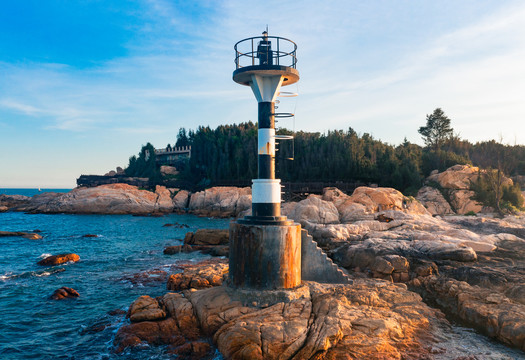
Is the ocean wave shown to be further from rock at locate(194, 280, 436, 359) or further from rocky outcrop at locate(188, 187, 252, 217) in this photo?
rocky outcrop at locate(188, 187, 252, 217)

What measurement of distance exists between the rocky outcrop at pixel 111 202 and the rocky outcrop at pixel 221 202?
5483 millimetres

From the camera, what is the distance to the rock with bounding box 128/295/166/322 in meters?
11.3

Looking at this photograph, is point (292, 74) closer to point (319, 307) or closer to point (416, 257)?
point (319, 307)

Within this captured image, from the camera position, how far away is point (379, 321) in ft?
31.7

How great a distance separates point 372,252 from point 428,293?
10.7ft

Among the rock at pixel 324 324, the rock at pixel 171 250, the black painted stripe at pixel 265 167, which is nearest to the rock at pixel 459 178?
the rock at pixel 171 250

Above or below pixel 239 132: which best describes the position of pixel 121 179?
below

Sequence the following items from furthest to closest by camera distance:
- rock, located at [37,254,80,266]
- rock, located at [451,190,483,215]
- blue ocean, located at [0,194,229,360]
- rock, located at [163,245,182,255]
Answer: rock, located at [451,190,483,215] < rock, located at [163,245,182,255] < rock, located at [37,254,80,266] < blue ocean, located at [0,194,229,360]

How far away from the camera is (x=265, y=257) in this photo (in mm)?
11156

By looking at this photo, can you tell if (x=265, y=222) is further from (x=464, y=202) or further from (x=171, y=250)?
(x=464, y=202)

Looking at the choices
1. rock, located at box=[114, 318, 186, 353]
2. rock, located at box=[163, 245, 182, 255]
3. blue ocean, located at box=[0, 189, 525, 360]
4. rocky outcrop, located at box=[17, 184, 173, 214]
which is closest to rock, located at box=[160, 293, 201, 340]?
rock, located at box=[114, 318, 186, 353]

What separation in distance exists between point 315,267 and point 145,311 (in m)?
5.95

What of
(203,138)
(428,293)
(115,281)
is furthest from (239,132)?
(428,293)

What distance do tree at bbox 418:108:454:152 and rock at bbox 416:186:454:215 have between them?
99.4 ft
